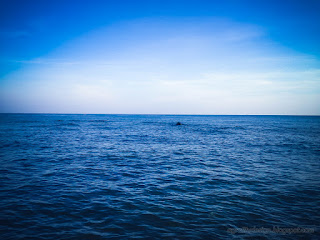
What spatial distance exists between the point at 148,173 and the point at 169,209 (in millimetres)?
5269

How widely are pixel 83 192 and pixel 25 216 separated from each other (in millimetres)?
2755

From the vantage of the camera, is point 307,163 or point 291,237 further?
point 307,163

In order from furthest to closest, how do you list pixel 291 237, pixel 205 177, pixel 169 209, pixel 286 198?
pixel 205 177, pixel 286 198, pixel 169 209, pixel 291 237

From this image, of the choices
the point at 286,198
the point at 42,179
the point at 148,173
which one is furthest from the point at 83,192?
the point at 286,198

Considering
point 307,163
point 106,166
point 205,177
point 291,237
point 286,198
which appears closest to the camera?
point 291,237

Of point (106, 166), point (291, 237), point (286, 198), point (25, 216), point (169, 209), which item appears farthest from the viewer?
Result: point (106, 166)

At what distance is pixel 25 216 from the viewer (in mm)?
7172

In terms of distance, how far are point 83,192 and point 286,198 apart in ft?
35.9

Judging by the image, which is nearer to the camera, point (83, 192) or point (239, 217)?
point (239, 217)

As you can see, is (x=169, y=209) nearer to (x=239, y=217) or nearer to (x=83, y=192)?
(x=239, y=217)

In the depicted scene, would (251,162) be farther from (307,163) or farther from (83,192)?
(83,192)

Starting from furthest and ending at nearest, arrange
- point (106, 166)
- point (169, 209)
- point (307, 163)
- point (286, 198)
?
point (307, 163), point (106, 166), point (286, 198), point (169, 209)

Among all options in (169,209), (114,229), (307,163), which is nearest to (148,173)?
(169,209)

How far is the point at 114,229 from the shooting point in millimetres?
6480
